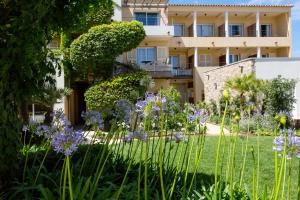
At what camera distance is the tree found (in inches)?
147

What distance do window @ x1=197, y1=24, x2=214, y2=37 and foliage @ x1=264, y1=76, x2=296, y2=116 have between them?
53.8 feet

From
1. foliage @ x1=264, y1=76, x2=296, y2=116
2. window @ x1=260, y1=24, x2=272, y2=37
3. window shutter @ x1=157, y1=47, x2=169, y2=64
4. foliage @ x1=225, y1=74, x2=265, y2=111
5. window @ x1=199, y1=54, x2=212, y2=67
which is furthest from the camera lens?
window @ x1=260, y1=24, x2=272, y2=37

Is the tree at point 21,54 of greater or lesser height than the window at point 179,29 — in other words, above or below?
below

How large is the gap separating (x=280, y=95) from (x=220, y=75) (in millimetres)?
8328

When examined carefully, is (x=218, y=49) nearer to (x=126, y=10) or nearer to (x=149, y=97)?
(x=126, y=10)

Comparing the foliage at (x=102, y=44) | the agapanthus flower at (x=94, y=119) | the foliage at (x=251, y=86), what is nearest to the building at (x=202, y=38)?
the foliage at (x=102, y=44)

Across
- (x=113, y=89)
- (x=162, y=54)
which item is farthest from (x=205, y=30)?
(x=113, y=89)

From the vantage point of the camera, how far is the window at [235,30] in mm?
35750

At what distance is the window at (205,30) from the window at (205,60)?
78.2 inches

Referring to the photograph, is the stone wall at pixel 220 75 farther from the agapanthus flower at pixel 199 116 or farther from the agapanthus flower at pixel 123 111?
the agapanthus flower at pixel 199 116

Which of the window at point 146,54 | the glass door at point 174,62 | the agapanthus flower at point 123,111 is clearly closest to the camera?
the agapanthus flower at point 123,111

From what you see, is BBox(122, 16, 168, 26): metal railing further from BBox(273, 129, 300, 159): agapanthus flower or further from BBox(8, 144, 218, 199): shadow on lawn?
BBox(273, 129, 300, 159): agapanthus flower

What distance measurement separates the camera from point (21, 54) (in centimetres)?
388

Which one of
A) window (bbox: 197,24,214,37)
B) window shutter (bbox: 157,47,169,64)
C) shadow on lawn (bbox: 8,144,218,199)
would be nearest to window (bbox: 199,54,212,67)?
window (bbox: 197,24,214,37)
